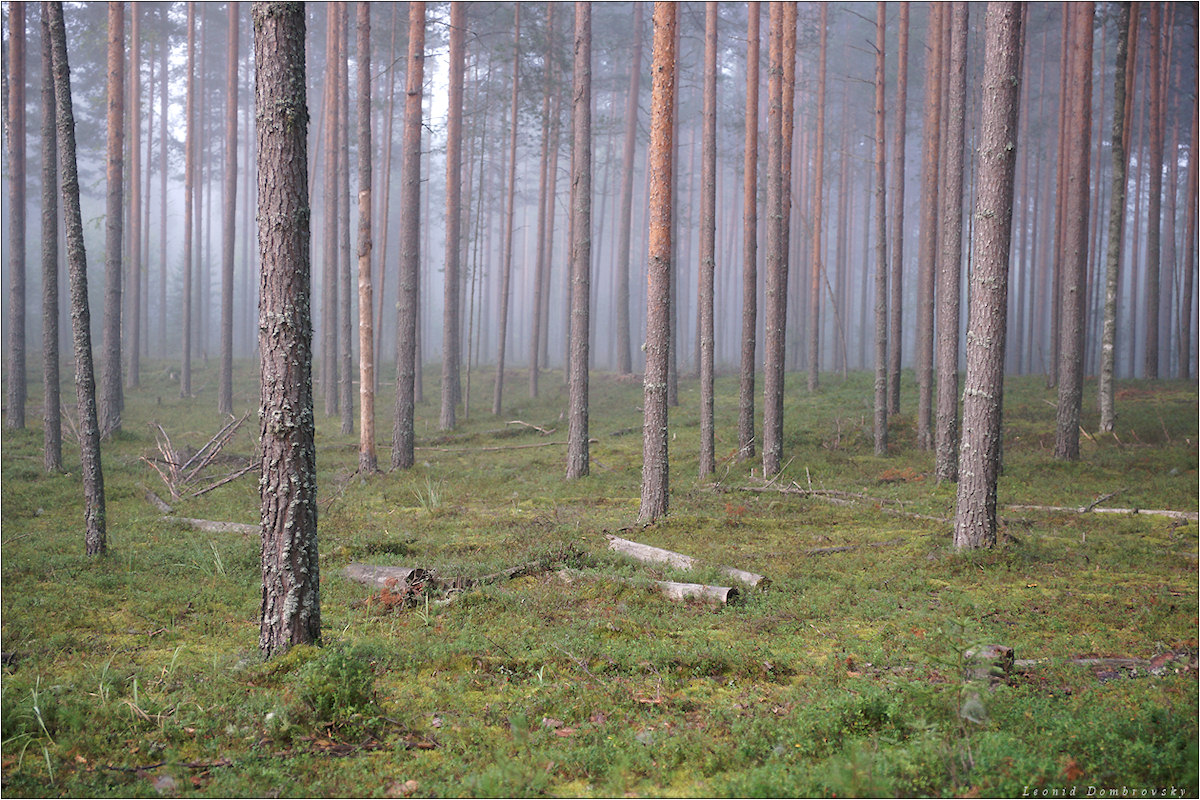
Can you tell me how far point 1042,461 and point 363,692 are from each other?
13.3 meters

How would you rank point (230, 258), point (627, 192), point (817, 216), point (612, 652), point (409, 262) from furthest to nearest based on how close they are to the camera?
point (627, 192), point (230, 258), point (817, 216), point (409, 262), point (612, 652)

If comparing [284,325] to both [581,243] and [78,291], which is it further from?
[581,243]

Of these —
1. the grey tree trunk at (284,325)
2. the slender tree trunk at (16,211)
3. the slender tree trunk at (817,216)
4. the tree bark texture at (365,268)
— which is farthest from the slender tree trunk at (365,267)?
the slender tree trunk at (817,216)

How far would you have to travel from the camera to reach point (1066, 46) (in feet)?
70.8

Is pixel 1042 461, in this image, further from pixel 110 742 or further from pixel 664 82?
pixel 110 742

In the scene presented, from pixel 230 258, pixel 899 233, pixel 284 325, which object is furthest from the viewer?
pixel 230 258

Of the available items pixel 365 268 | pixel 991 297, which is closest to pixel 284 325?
pixel 991 297

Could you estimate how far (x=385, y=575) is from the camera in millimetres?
7652

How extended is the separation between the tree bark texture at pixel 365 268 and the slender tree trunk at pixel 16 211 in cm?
783

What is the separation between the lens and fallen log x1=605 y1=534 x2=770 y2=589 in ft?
25.0

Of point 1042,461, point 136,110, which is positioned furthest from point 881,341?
point 136,110

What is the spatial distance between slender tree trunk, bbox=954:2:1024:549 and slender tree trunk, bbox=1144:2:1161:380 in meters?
15.0

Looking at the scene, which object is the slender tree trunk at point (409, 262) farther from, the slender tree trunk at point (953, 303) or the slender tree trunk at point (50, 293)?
the slender tree trunk at point (953, 303)

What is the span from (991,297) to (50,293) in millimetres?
15180
